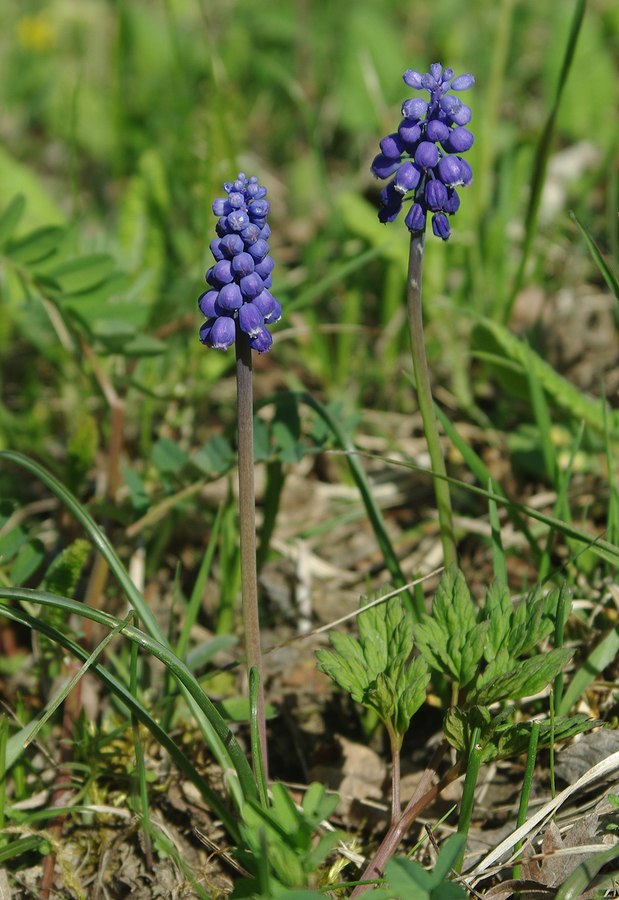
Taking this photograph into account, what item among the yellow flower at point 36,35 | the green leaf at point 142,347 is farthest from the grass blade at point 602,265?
the yellow flower at point 36,35

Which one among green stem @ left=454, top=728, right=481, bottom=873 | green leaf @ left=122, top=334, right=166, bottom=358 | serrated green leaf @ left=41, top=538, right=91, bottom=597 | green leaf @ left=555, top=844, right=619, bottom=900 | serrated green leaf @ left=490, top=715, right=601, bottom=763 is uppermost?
green leaf @ left=122, top=334, right=166, bottom=358

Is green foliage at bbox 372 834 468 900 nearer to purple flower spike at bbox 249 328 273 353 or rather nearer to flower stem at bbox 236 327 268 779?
flower stem at bbox 236 327 268 779

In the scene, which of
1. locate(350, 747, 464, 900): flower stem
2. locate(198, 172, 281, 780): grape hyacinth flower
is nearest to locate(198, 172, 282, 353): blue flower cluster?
locate(198, 172, 281, 780): grape hyacinth flower

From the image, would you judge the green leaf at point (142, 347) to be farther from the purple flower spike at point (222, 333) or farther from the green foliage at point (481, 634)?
the green foliage at point (481, 634)

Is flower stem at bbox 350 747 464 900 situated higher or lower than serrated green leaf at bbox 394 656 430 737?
lower

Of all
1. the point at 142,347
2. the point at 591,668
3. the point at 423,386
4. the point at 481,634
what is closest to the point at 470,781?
the point at 481,634

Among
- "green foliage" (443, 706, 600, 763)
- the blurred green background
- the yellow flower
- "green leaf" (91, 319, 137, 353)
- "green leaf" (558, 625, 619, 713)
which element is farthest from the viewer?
the yellow flower

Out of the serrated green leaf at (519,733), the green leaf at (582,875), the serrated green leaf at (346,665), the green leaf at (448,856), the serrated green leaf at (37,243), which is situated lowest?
the green leaf at (582,875)
